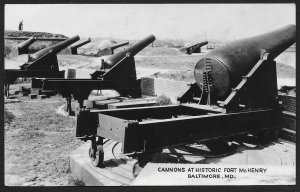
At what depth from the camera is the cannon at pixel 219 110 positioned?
491 centimetres

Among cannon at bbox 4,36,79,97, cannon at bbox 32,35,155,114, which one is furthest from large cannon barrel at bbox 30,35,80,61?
cannon at bbox 32,35,155,114

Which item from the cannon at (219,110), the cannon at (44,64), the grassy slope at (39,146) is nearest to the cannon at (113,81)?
the grassy slope at (39,146)

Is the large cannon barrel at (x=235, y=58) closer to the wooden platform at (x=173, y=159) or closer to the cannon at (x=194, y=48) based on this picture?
the wooden platform at (x=173, y=159)

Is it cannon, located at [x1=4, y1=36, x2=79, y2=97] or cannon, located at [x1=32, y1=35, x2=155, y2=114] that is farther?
cannon, located at [x1=4, y1=36, x2=79, y2=97]

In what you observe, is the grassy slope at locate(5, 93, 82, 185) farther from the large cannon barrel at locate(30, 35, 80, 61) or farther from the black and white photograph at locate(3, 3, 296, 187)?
the large cannon barrel at locate(30, 35, 80, 61)

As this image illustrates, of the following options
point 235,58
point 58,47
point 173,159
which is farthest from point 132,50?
point 173,159

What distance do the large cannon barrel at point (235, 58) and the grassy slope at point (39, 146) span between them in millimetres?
3131

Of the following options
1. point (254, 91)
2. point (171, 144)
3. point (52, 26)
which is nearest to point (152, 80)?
point (52, 26)

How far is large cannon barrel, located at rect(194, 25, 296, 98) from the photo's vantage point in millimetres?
6086

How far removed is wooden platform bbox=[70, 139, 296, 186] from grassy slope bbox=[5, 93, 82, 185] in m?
0.36

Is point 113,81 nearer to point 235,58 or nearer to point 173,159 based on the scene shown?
point 235,58

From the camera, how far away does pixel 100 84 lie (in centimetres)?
1117

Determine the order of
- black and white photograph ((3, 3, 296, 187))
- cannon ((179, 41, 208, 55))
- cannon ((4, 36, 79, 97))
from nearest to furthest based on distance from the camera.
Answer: black and white photograph ((3, 3, 296, 187)) < cannon ((179, 41, 208, 55)) < cannon ((4, 36, 79, 97))

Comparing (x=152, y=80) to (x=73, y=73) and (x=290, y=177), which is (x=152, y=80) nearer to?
(x=73, y=73)
